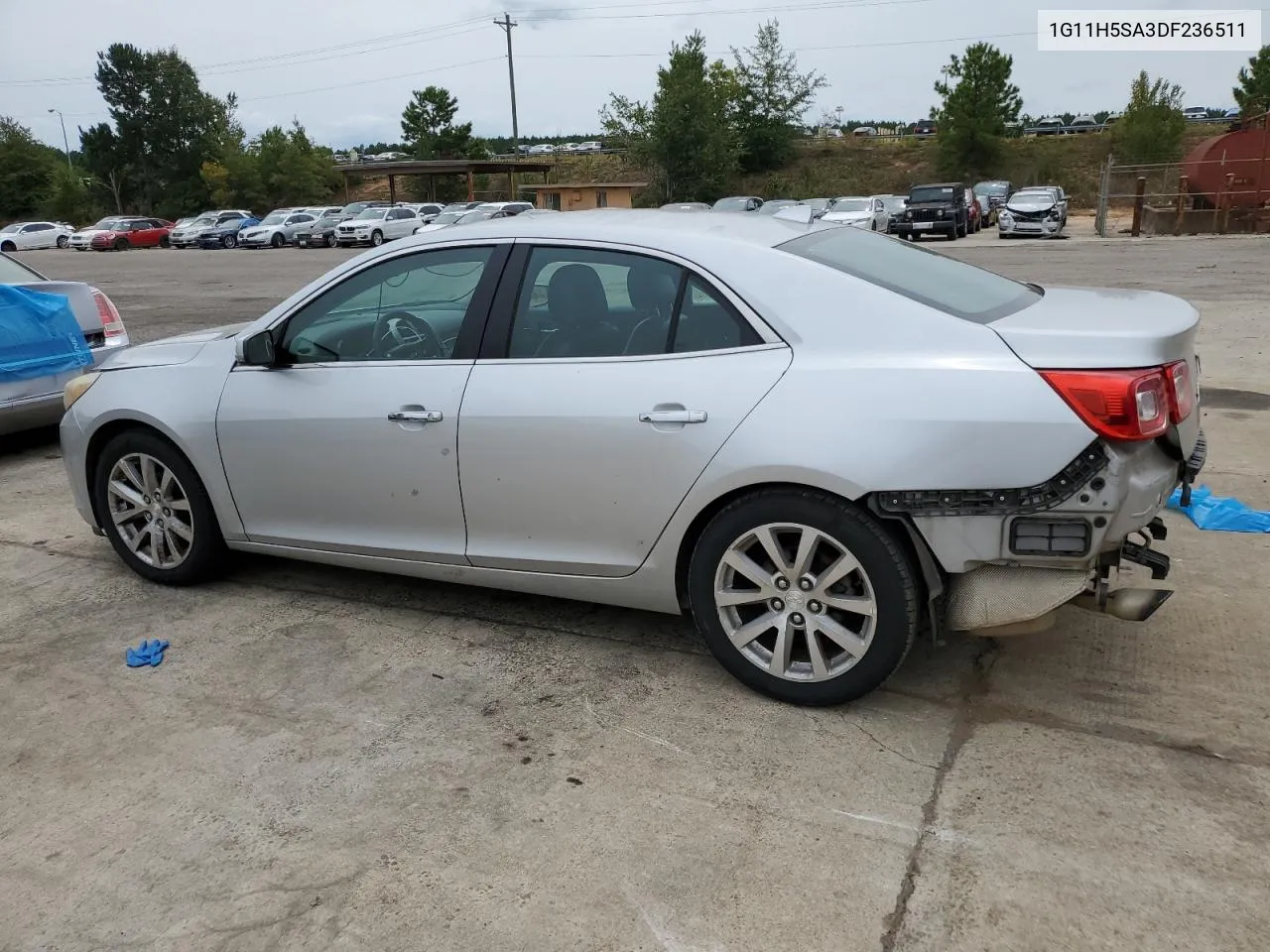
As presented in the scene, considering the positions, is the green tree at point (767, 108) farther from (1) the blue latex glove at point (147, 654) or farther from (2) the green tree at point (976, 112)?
(1) the blue latex glove at point (147, 654)

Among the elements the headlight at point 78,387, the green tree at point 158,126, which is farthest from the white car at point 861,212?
the green tree at point 158,126

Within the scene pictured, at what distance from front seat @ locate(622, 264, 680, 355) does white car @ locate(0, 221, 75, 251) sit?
53331mm

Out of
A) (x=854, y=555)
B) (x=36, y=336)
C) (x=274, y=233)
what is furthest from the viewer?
(x=274, y=233)

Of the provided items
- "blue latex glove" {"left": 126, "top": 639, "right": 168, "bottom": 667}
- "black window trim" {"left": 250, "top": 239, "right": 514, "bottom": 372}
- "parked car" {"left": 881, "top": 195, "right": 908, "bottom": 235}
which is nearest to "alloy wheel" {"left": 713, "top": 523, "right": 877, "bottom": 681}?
"black window trim" {"left": 250, "top": 239, "right": 514, "bottom": 372}

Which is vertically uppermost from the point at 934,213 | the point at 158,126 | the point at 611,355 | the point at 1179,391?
the point at 158,126

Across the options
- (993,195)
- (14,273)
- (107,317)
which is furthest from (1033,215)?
(14,273)

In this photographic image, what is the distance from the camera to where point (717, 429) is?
10.7 feet

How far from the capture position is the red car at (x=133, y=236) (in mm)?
46688

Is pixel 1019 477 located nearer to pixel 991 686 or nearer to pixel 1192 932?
pixel 991 686

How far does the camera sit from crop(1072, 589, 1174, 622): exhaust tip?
10.3ft

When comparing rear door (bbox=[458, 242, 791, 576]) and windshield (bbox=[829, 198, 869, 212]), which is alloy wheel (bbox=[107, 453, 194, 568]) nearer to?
rear door (bbox=[458, 242, 791, 576])

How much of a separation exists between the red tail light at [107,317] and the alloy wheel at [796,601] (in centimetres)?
613

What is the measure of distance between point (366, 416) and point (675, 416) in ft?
4.19

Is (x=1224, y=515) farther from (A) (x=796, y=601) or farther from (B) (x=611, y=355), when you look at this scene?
(B) (x=611, y=355)
